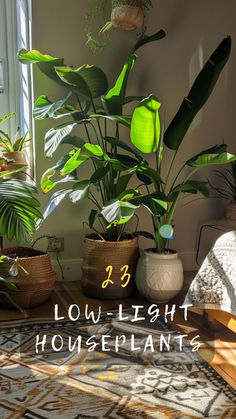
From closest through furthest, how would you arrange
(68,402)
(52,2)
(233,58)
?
1. (68,402)
2. (52,2)
3. (233,58)

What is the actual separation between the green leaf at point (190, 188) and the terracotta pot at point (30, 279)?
32.9 inches

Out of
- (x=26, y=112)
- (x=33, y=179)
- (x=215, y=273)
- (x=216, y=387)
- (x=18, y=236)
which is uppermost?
(x=26, y=112)

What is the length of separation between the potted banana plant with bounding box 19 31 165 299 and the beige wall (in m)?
0.24

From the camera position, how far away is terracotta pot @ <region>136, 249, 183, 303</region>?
257 centimetres

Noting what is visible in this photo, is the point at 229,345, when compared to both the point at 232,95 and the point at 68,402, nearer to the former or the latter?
the point at 68,402

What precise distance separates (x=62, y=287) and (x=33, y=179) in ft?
2.47

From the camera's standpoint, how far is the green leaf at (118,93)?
2.42 metres

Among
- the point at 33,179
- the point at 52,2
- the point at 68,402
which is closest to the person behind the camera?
the point at 68,402

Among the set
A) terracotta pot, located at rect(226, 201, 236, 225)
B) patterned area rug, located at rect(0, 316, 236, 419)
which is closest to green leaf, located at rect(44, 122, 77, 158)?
patterned area rug, located at rect(0, 316, 236, 419)

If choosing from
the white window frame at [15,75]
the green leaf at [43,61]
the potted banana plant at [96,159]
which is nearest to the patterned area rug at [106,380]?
the potted banana plant at [96,159]

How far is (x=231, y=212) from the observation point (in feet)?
10.3

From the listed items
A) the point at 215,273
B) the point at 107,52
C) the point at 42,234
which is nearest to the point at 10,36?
the point at 107,52

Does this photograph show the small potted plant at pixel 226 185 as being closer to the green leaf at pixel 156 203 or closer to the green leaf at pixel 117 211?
the green leaf at pixel 156 203

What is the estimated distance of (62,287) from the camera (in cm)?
292
